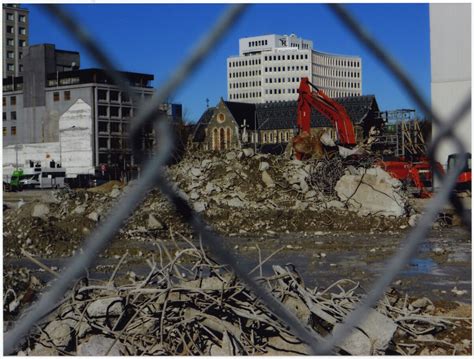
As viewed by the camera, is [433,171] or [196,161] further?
[196,161]

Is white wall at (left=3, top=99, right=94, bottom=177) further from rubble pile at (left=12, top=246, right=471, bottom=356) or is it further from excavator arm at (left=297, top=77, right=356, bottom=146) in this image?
rubble pile at (left=12, top=246, right=471, bottom=356)

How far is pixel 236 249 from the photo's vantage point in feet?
14.5

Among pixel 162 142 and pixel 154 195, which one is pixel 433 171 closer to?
pixel 162 142

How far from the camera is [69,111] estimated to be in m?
7.51

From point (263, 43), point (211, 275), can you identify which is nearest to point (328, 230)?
point (211, 275)

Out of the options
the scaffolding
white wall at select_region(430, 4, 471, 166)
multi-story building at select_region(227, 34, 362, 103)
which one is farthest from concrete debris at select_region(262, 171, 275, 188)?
white wall at select_region(430, 4, 471, 166)

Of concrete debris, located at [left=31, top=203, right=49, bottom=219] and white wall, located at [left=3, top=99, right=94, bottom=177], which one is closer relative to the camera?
concrete debris, located at [left=31, top=203, right=49, bottom=219]

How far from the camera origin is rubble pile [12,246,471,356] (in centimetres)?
126

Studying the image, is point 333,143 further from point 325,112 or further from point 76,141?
point 76,141

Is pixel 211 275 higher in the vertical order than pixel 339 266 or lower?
higher

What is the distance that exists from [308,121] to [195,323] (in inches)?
299

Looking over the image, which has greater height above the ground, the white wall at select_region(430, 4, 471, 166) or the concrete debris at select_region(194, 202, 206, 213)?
the white wall at select_region(430, 4, 471, 166)

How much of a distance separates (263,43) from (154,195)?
198 inches

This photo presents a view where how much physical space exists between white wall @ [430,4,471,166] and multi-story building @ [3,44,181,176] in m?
0.30
